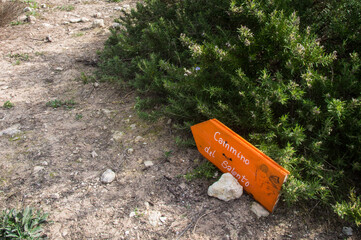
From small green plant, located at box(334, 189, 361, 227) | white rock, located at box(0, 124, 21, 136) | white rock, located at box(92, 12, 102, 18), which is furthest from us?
white rock, located at box(92, 12, 102, 18)

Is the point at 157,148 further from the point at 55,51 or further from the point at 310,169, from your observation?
the point at 55,51

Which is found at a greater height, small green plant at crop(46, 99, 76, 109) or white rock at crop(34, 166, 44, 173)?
white rock at crop(34, 166, 44, 173)

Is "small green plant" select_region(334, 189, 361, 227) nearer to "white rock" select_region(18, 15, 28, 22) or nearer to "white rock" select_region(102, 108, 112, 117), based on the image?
"white rock" select_region(102, 108, 112, 117)

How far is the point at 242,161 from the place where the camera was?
7.59ft

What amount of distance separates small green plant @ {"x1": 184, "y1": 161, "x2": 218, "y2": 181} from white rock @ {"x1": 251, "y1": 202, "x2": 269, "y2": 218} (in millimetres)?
417

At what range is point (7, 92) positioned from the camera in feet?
13.3

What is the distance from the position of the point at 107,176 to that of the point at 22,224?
0.72 m

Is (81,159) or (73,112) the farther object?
(73,112)

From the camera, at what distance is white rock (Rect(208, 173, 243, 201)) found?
2328mm

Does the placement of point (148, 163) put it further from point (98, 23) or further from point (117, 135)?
point (98, 23)

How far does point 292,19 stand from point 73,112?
8.16 ft

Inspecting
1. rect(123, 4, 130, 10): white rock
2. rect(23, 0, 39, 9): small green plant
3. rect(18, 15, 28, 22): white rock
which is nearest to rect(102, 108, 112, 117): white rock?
rect(123, 4, 130, 10): white rock

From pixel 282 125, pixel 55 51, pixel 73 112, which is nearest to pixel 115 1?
pixel 55 51

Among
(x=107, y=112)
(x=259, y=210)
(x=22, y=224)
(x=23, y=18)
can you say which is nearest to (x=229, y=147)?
(x=259, y=210)
